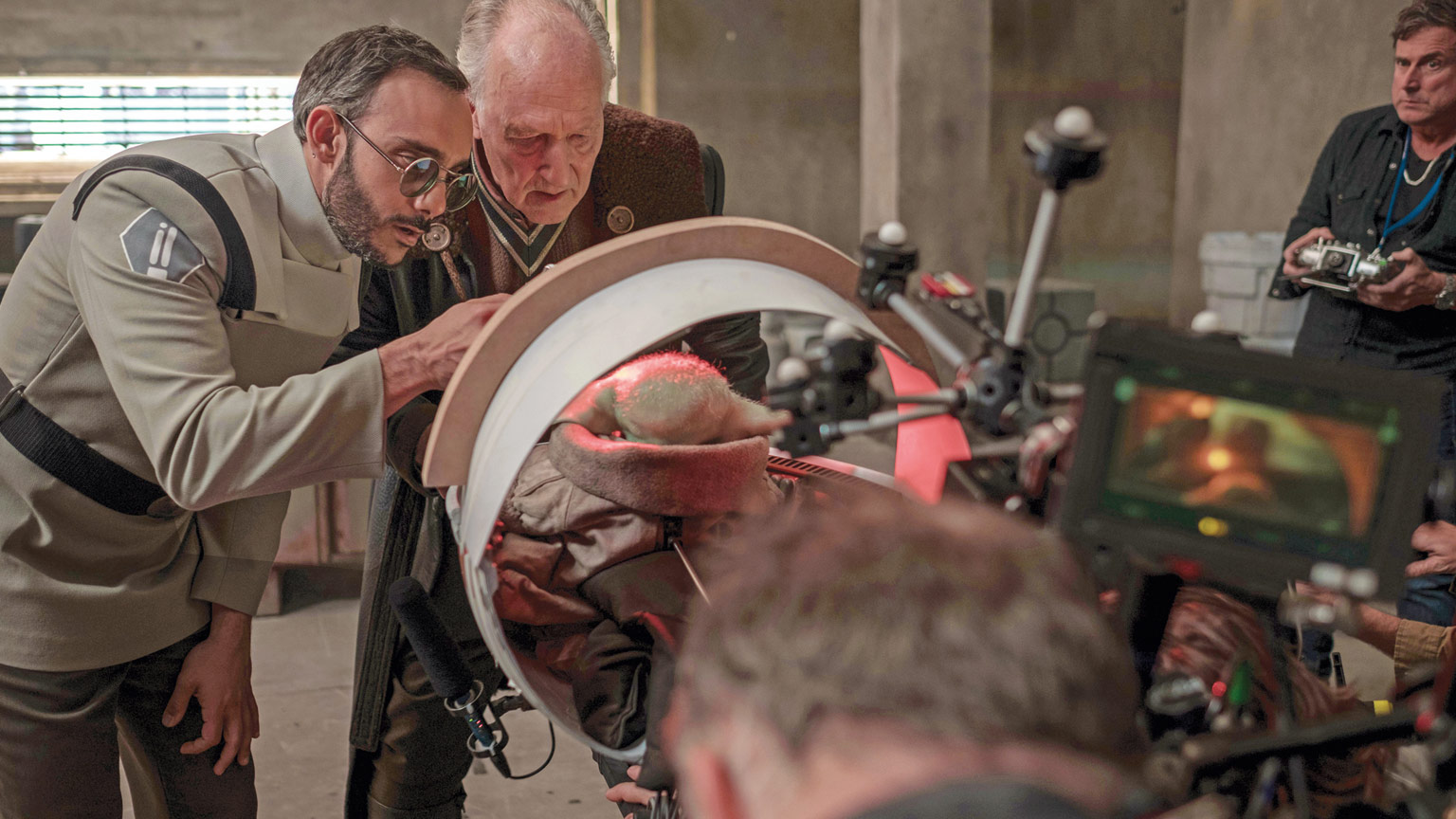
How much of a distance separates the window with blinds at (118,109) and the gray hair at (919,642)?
567cm

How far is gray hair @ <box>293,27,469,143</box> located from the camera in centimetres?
134

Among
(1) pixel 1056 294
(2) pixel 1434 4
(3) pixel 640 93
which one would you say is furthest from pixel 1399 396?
(3) pixel 640 93

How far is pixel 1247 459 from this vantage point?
0.74 metres

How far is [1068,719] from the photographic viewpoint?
47cm

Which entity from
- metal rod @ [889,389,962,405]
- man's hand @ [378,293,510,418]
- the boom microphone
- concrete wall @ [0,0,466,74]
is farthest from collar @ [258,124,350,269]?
concrete wall @ [0,0,466,74]

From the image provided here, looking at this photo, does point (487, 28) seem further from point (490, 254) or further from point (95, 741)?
point (95, 741)

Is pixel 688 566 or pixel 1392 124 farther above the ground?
pixel 1392 124

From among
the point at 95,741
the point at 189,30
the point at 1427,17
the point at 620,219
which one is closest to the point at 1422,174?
the point at 1427,17

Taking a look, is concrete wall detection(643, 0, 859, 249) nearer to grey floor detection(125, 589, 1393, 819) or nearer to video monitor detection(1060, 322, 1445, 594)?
grey floor detection(125, 589, 1393, 819)

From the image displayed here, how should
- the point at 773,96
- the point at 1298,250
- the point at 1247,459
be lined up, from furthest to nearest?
the point at 773,96
the point at 1298,250
the point at 1247,459

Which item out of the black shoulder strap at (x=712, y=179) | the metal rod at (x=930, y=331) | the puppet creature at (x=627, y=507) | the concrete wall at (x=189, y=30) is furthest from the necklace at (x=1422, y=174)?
the concrete wall at (x=189, y=30)

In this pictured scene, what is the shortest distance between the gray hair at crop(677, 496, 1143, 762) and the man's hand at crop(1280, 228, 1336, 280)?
2.36 m

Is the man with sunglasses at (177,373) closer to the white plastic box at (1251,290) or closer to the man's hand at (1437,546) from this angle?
the man's hand at (1437,546)

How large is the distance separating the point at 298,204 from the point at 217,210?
147mm
